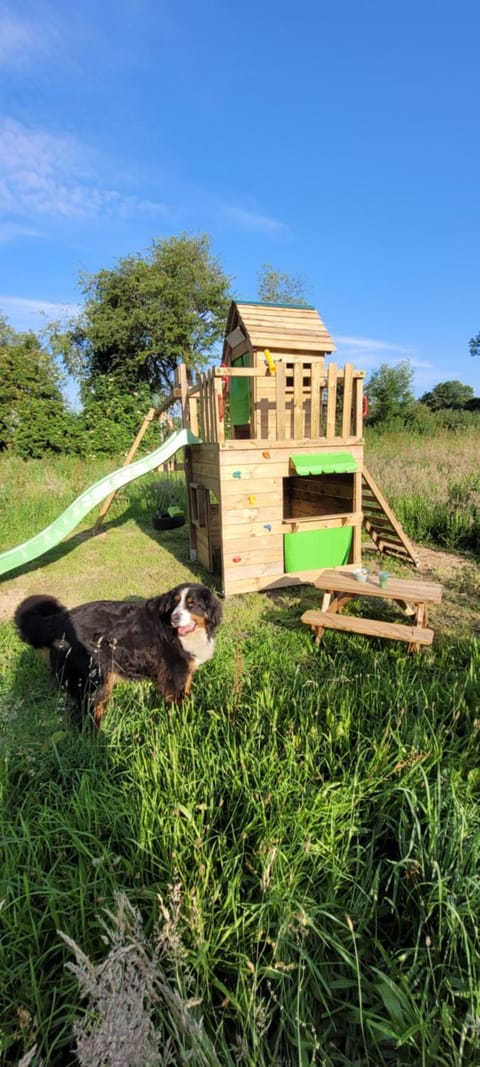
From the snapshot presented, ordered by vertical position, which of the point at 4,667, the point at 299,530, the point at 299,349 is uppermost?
the point at 299,349

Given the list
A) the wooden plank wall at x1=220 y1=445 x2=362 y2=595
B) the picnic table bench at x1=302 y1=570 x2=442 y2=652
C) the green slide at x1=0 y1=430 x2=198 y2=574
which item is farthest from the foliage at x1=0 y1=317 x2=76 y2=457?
the picnic table bench at x1=302 y1=570 x2=442 y2=652

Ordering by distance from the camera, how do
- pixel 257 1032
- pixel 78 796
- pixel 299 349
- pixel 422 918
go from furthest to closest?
1. pixel 299 349
2. pixel 78 796
3. pixel 422 918
4. pixel 257 1032

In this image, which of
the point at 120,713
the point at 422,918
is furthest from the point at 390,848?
the point at 120,713

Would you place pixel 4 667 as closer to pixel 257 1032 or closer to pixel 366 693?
pixel 366 693

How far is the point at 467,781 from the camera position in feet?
6.61

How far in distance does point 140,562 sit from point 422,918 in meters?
5.98

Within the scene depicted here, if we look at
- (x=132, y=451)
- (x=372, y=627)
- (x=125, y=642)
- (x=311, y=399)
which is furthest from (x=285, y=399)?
(x=125, y=642)

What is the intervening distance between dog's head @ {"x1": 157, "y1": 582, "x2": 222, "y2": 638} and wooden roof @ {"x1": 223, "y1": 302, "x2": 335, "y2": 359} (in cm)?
450

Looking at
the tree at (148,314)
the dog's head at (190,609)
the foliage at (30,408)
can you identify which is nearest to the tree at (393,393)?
the tree at (148,314)

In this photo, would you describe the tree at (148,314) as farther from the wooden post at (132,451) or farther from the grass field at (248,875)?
the grass field at (248,875)

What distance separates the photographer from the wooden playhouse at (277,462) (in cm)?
530

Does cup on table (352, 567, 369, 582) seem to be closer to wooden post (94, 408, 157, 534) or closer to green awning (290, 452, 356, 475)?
green awning (290, 452, 356, 475)

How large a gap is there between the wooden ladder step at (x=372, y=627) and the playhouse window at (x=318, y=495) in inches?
80.3

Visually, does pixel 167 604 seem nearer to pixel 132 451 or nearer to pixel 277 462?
pixel 277 462
